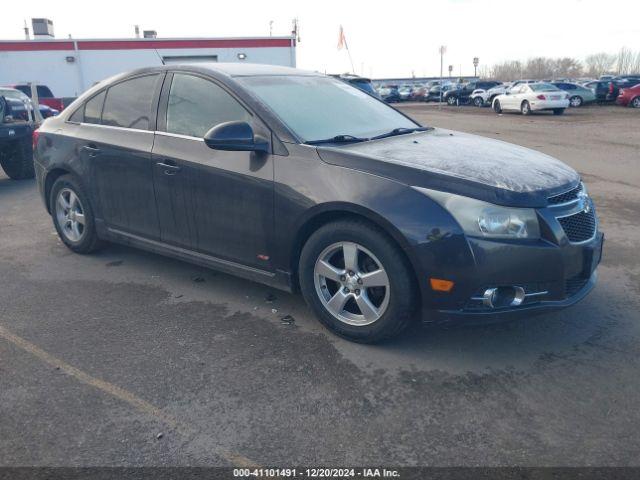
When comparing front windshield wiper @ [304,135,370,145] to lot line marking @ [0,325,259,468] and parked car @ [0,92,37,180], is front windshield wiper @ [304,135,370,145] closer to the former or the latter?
lot line marking @ [0,325,259,468]

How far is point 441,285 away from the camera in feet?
10.3

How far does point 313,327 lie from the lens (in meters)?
3.78

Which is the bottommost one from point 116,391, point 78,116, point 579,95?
point 579,95

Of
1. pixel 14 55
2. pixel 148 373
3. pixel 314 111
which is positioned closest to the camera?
pixel 148 373

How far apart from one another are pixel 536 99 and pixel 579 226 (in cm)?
2446

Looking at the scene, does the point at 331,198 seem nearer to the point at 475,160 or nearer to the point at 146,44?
the point at 475,160

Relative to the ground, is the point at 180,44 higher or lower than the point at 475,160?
higher

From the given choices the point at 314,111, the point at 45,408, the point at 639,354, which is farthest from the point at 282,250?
the point at 639,354

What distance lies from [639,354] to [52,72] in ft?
83.5

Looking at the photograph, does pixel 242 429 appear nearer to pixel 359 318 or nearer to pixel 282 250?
pixel 359 318

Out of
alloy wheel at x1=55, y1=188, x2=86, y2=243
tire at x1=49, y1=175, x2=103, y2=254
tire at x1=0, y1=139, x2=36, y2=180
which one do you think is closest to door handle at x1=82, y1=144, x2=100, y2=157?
tire at x1=49, y1=175, x2=103, y2=254

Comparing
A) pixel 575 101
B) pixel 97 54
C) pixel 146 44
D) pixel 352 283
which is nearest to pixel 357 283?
pixel 352 283

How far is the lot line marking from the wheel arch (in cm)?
128

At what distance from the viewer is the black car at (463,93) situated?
4006 centimetres
